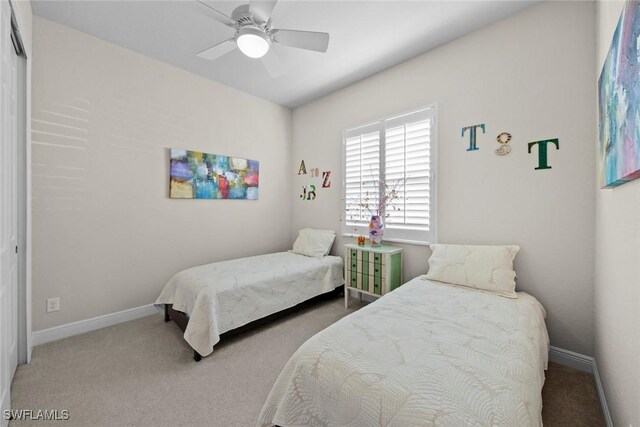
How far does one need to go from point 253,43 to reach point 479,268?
2.46 metres

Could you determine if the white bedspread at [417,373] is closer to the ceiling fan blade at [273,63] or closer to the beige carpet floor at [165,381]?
the beige carpet floor at [165,381]

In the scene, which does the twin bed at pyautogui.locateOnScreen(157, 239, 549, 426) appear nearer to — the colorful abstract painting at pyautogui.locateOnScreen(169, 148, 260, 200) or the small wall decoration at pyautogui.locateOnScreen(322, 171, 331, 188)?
the colorful abstract painting at pyautogui.locateOnScreen(169, 148, 260, 200)

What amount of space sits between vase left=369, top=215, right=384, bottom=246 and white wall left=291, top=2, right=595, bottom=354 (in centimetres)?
39

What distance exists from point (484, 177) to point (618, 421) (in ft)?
5.74

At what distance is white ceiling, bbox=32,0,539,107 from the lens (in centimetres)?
213

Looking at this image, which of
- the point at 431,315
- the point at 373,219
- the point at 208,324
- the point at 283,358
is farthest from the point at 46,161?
the point at 431,315

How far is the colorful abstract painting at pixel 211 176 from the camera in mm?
3133

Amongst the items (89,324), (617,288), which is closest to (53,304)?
(89,324)

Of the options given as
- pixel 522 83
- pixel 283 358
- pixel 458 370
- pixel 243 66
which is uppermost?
pixel 243 66

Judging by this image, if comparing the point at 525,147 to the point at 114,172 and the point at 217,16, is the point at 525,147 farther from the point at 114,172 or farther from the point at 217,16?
the point at 114,172

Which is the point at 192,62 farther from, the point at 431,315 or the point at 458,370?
the point at 458,370

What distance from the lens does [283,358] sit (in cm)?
216

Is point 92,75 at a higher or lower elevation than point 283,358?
higher

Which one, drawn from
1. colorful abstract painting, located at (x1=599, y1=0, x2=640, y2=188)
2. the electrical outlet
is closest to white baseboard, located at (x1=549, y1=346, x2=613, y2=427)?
colorful abstract painting, located at (x1=599, y1=0, x2=640, y2=188)
